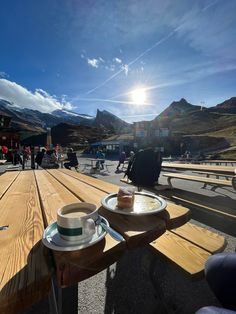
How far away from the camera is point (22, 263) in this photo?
0.82 metres

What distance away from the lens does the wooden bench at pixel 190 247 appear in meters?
1.13

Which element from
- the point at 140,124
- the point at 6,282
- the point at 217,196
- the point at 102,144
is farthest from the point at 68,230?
the point at 140,124

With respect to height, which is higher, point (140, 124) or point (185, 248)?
point (140, 124)

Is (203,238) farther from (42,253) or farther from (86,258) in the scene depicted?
(42,253)

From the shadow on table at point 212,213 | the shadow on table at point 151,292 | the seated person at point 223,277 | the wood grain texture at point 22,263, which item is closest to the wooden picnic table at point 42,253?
the wood grain texture at point 22,263

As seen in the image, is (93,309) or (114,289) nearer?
(93,309)

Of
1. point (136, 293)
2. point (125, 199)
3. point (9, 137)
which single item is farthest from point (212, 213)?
point (9, 137)

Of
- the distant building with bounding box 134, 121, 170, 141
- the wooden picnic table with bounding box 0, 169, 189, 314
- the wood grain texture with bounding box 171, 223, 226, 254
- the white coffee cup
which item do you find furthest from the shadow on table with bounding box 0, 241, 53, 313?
the distant building with bounding box 134, 121, 170, 141

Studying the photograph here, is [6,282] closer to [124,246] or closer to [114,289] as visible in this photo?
[124,246]

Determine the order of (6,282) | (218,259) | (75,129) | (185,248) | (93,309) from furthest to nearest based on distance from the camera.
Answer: (75,129) < (93,309) < (185,248) < (218,259) < (6,282)

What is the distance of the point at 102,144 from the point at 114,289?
154 feet

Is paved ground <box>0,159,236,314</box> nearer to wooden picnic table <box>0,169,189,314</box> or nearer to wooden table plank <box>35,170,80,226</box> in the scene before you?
wooden picnic table <box>0,169,189,314</box>

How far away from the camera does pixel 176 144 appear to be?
48.5 meters

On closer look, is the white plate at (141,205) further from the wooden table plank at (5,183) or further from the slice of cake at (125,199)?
the wooden table plank at (5,183)
